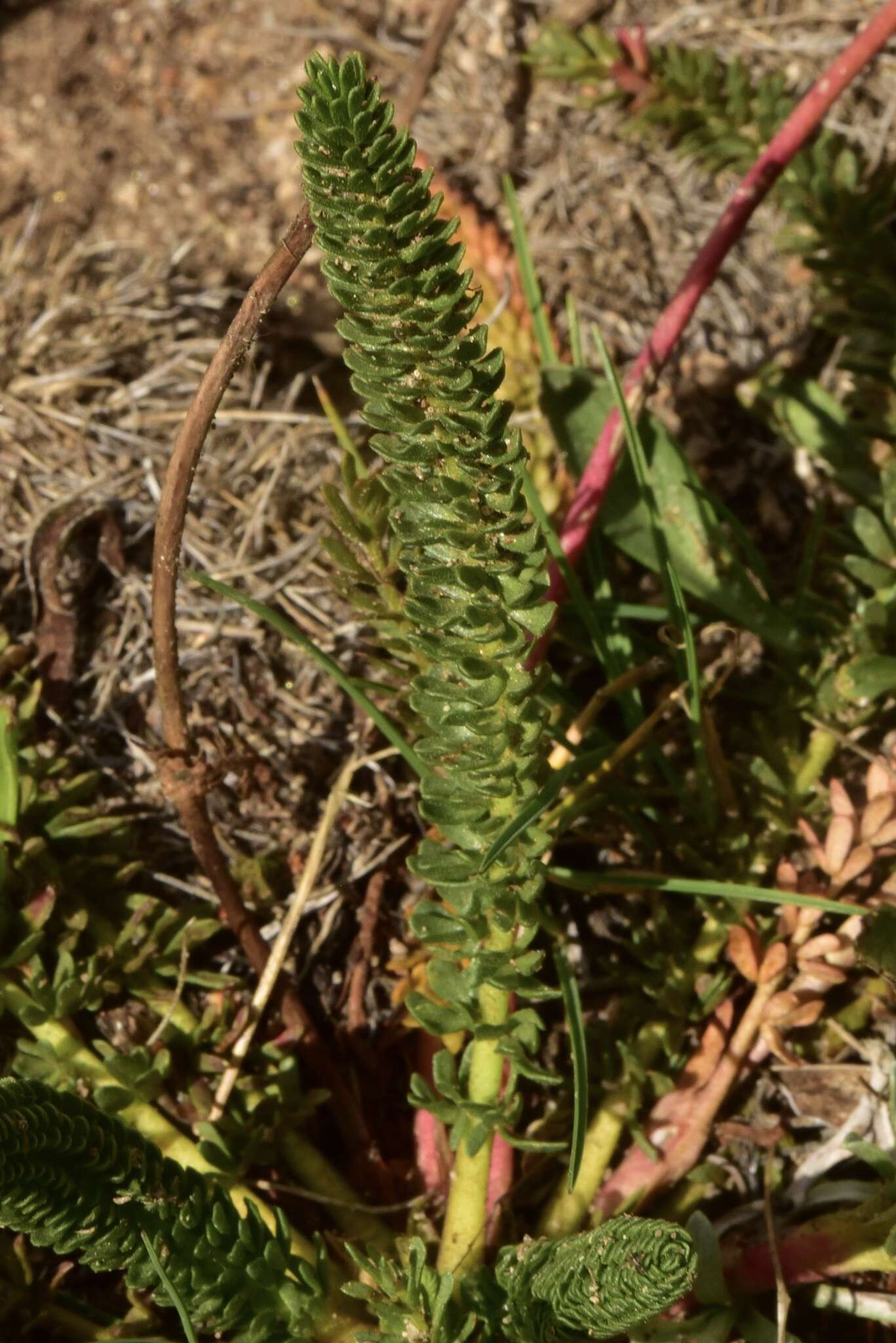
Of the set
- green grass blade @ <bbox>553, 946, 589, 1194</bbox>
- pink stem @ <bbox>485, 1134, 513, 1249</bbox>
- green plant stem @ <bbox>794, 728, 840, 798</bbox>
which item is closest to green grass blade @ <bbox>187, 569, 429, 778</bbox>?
green grass blade @ <bbox>553, 946, 589, 1194</bbox>

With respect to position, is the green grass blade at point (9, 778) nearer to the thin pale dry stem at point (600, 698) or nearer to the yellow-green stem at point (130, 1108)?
the yellow-green stem at point (130, 1108)

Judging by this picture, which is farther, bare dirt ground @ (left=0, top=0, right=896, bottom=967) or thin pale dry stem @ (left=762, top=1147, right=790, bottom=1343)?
bare dirt ground @ (left=0, top=0, right=896, bottom=967)

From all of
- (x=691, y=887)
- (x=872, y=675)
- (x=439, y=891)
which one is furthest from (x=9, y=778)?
(x=872, y=675)

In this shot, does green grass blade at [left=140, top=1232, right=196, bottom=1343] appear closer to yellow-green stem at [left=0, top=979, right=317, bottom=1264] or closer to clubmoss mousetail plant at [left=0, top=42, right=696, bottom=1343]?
clubmoss mousetail plant at [left=0, top=42, right=696, bottom=1343]

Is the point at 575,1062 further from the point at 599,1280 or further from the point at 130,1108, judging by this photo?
the point at 130,1108

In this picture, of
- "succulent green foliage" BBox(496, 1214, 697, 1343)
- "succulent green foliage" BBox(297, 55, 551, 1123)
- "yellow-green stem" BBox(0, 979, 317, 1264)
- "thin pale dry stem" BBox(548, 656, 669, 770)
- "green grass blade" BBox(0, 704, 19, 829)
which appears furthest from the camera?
"thin pale dry stem" BBox(548, 656, 669, 770)
